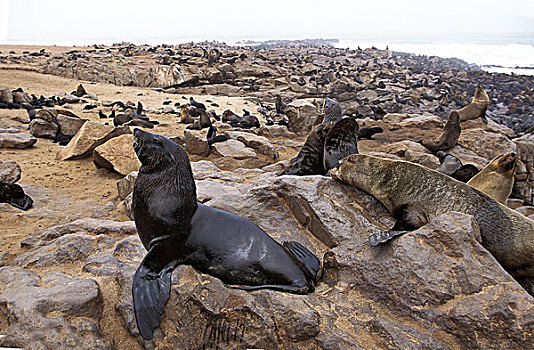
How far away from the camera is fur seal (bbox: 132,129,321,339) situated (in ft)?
8.16

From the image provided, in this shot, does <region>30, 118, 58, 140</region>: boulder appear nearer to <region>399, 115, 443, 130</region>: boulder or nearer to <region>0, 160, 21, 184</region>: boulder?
<region>0, 160, 21, 184</region>: boulder

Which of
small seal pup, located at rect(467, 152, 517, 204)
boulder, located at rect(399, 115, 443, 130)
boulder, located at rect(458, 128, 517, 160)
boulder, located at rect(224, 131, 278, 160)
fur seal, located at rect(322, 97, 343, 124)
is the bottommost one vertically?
boulder, located at rect(399, 115, 443, 130)

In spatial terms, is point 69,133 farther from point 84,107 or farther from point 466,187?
point 466,187

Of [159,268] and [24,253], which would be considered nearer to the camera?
[159,268]

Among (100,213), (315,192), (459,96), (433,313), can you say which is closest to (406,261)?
(433,313)

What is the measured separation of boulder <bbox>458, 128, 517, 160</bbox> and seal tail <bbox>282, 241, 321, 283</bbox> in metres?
7.94

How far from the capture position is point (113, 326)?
252 centimetres

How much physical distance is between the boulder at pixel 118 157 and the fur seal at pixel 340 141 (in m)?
3.46

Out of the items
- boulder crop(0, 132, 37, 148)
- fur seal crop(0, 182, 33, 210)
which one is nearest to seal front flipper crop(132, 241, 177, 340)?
fur seal crop(0, 182, 33, 210)

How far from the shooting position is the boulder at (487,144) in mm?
9180

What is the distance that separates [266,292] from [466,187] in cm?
267

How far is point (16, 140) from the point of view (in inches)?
313

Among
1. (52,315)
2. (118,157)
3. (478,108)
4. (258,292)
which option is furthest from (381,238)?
(478,108)

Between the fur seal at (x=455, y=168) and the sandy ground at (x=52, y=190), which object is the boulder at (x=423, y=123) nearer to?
the fur seal at (x=455, y=168)
